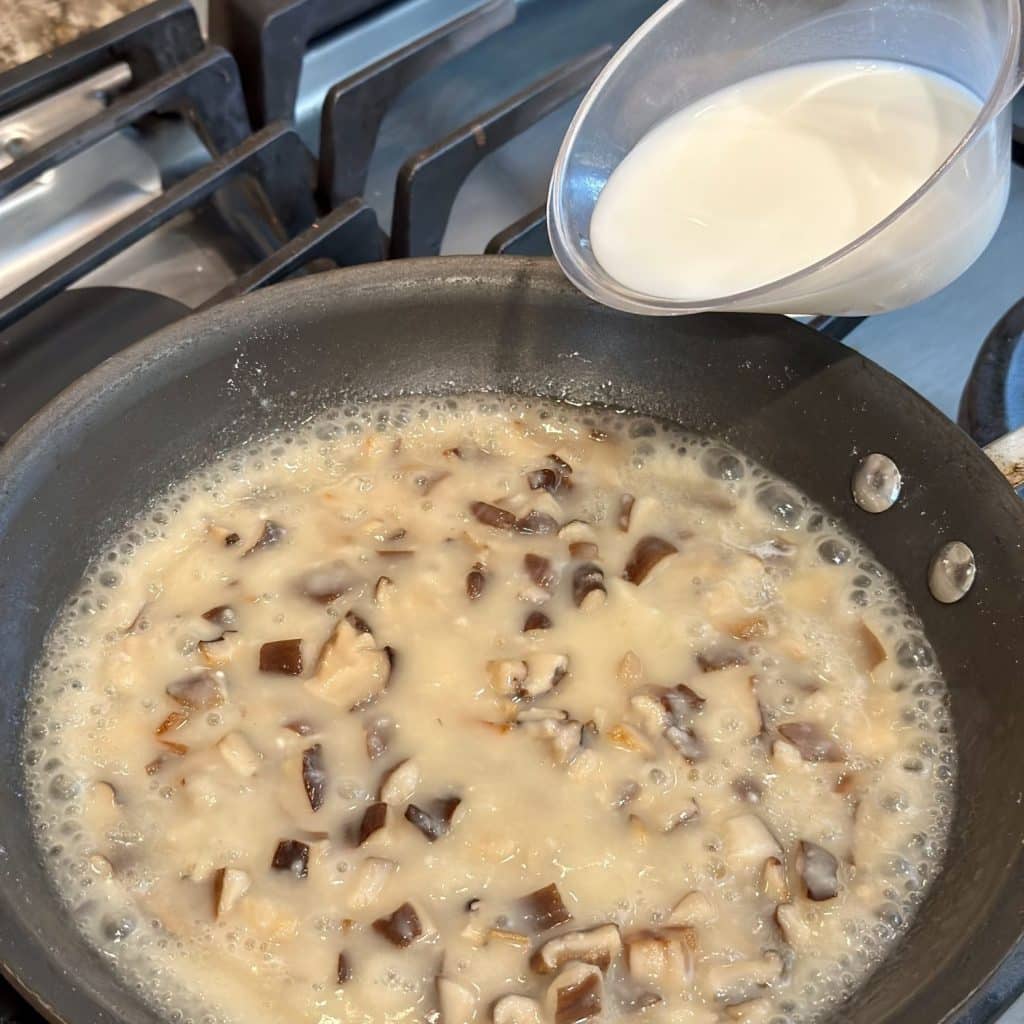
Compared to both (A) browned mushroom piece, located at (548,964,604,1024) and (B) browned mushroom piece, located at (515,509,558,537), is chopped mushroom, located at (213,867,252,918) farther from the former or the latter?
(B) browned mushroom piece, located at (515,509,558,537)

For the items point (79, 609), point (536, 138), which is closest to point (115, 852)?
point (79, 609)

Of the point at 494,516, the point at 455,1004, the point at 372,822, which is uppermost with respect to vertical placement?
the point at 494,516

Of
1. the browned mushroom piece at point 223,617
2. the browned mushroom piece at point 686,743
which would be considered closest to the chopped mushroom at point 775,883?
the browned mushroom piece at point 686,743

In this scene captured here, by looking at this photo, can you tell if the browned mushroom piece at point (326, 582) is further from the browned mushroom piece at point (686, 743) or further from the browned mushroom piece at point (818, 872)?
the browned mushroom piece at point (818, 872)

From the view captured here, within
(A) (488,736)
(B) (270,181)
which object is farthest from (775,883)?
(B) (270,181)

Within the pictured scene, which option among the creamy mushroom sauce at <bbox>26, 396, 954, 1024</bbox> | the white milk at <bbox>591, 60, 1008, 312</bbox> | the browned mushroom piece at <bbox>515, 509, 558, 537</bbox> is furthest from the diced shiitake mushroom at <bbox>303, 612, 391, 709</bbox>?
the white milk at <bbox>591, 60, 1008, 312</bbox>

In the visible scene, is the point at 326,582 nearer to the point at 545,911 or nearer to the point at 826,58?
the point at 545,911
